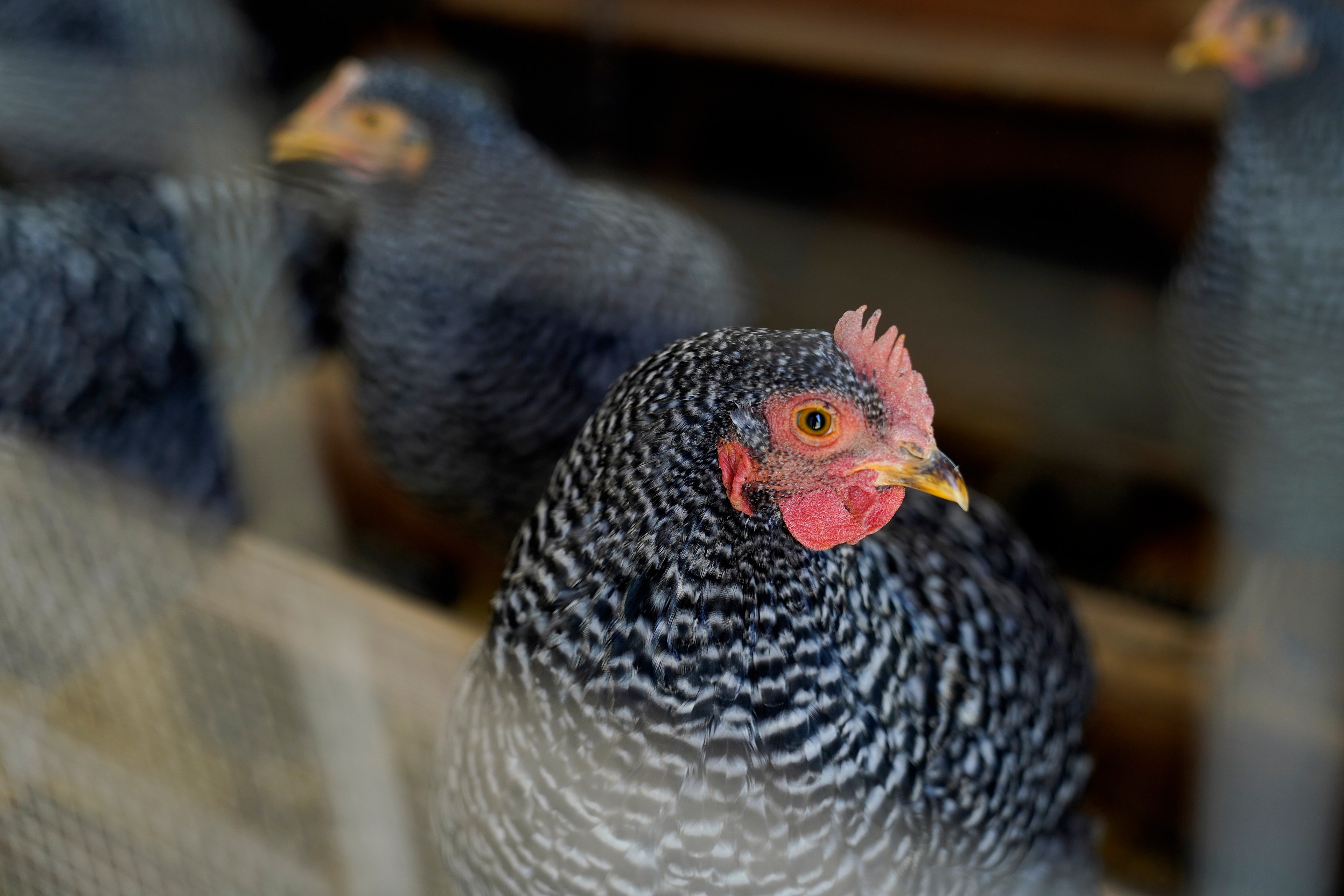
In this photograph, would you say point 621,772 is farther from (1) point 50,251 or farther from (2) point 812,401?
(1) point 50,251

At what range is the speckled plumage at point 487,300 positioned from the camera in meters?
1.27

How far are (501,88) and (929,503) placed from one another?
169 centimetres

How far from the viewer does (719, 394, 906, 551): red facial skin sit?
0.72m

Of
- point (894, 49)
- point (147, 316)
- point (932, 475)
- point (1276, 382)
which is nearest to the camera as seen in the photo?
point (932, 475)

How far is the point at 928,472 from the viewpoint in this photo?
71 centimetres

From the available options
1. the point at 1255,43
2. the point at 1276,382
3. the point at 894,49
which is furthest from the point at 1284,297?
the point at 894,49

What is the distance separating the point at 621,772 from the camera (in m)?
0.79

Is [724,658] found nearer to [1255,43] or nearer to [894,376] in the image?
[894,376]

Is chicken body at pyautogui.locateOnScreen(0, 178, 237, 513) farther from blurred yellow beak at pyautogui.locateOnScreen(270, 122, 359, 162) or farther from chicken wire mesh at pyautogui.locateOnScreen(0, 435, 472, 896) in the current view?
blurred yellow beak at pyautogui.locateOnScreen(270, 122, 359, 162)

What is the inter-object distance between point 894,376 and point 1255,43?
93cm

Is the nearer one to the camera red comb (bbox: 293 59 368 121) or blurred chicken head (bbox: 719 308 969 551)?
blurred chicken head (bbox: 719 308 969 551)

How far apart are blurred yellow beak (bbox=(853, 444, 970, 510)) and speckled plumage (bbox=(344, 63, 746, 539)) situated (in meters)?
0.61

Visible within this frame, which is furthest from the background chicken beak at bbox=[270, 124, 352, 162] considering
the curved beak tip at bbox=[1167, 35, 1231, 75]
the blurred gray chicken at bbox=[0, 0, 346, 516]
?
the curved beak tip at bbox=[1167, 35, 1231, 75]

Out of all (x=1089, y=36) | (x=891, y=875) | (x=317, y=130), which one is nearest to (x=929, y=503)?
(x=891, y=875)
